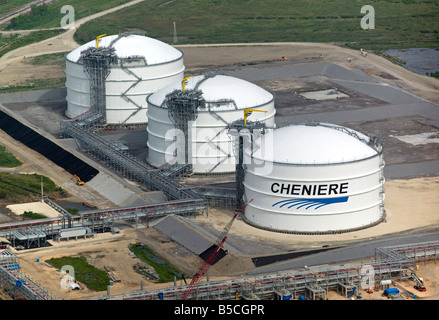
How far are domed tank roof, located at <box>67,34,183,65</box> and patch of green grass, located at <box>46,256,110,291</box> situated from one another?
4925 cm

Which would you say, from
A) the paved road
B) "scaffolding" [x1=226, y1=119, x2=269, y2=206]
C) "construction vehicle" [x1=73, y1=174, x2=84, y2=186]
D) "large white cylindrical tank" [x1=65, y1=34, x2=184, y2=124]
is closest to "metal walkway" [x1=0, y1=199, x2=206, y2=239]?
Result: "scaffolding" [x1=226, y1=119, x2=269, y2=206]

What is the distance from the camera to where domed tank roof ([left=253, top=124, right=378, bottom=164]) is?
99688mm

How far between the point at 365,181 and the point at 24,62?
98.6m

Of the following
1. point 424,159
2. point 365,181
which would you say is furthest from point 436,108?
point 365,181

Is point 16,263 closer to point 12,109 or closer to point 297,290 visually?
point 297,290

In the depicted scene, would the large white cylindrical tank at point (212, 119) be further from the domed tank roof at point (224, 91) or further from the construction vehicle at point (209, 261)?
the construction vehicle at point (209, 261)

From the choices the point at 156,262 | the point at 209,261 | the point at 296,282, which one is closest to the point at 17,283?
the point at 156,262

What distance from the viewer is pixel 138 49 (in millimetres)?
140875

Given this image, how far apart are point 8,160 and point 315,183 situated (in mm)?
45052

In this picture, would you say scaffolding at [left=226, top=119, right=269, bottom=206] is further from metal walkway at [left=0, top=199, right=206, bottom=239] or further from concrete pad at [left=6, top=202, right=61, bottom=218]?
concrete pad at [left=6, top=202, right=61, bottom=218]

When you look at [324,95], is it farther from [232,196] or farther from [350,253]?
[350,253]

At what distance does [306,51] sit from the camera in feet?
620

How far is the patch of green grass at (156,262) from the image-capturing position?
300 ft

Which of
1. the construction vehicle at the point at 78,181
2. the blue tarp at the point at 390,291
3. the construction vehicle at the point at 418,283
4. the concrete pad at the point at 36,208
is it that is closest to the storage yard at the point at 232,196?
the construction vehicle at the point at 418,283
